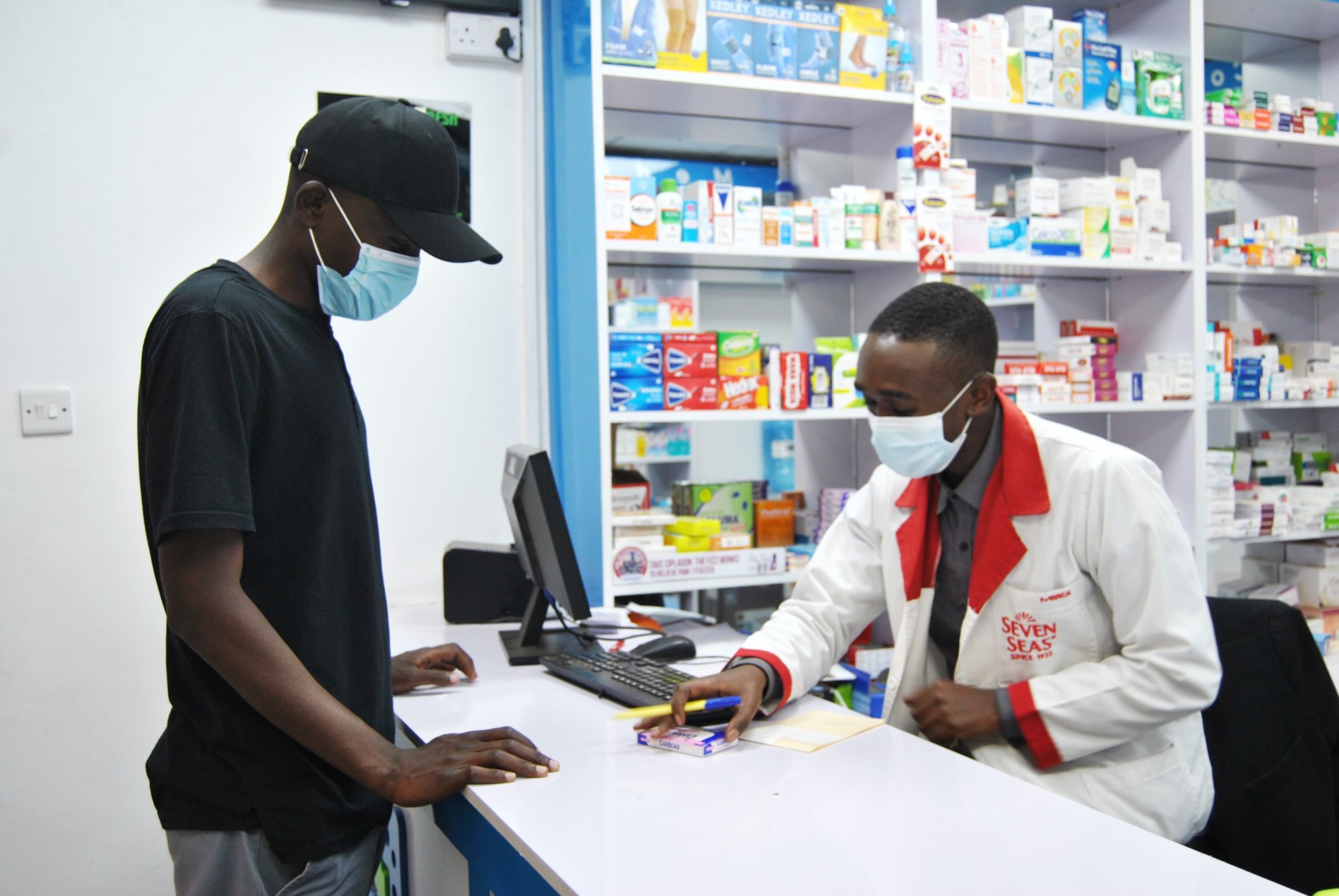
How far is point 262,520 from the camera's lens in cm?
128

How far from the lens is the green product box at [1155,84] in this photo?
3.54 meters

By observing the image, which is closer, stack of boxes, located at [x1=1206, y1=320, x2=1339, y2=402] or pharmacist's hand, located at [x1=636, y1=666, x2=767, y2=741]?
pharmacist's hand, located at [x1=636, y1=666, x2=767, y2=741]

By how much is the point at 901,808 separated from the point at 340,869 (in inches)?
Answer: 30.6

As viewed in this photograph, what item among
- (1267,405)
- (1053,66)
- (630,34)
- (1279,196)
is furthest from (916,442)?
(1279,196)

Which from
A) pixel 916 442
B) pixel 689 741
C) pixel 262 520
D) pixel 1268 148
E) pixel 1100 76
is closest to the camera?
pixel 262 520

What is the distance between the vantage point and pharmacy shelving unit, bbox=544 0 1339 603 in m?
2.88

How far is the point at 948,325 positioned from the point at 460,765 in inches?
47.7

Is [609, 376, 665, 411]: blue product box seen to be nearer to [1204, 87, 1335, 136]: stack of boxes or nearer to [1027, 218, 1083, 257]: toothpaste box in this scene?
[1027, 218, 1083, 257]: toothpaste box

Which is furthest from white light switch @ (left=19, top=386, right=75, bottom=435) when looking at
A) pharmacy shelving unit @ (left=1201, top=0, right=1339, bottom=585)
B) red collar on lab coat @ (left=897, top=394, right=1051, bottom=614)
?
pharmacy shelving unit @ (left=1201, top=0, right=1339, bottom=585)

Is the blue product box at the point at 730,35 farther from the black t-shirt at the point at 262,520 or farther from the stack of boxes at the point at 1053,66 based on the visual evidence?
the black t-shirt at the point at 262,520

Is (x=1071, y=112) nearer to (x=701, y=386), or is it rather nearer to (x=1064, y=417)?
(x=1064, y=417)

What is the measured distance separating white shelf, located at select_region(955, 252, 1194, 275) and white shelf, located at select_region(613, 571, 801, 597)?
1201mm

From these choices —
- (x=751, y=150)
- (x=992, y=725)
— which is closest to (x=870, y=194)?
(x=751, y=150)

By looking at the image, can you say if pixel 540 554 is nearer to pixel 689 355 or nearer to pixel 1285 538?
pixel 689 355
